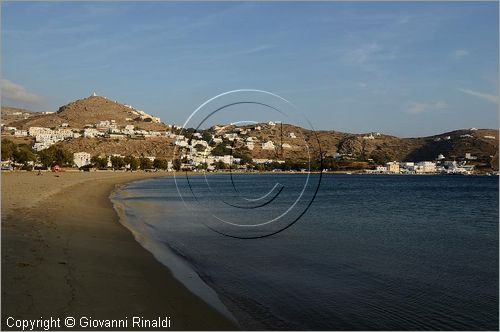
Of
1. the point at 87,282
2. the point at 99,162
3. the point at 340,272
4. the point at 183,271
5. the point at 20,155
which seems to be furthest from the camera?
the point at 99,162

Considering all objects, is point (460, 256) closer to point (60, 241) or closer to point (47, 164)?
point (60, 241)

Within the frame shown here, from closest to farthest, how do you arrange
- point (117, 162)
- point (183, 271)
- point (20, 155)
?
point (183, 271) < point (20, 155) < point (117, 162)

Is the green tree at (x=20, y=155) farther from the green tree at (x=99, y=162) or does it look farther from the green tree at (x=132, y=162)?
the green tree at (x=132, y=162)

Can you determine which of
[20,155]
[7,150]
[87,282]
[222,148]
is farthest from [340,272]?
[20,155]

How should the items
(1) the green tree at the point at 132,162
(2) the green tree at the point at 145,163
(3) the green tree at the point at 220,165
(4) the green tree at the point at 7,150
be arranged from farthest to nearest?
1. (3) the green tree at the point at 220,165
2. (2) the green tree at the point at 145,163
3. (1) the green tree at the point at 132,162
4. (4) the green tree at the point at 7,150

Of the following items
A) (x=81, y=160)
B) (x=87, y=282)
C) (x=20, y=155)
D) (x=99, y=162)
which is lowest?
(x=87, y=282)

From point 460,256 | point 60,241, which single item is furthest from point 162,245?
point 460,256

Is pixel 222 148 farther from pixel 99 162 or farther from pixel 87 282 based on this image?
pixel 99 162

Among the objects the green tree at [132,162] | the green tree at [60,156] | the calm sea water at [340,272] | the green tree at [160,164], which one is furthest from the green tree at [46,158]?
the calm sea water at [340,272]

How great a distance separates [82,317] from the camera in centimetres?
780

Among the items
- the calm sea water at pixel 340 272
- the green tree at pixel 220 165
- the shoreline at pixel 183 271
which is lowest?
the calm sea water at pixel 340 272

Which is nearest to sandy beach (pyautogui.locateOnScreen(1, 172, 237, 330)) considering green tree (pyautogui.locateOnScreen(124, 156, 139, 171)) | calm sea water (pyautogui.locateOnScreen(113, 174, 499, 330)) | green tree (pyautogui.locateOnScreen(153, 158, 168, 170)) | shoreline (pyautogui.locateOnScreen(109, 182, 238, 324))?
shoreline (pyautogui.locateOnScreen(109, 182, 238, 324))

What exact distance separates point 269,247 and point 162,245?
4.17m

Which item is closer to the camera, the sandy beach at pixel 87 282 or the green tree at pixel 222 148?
the sandy beach at pixel 87 282
